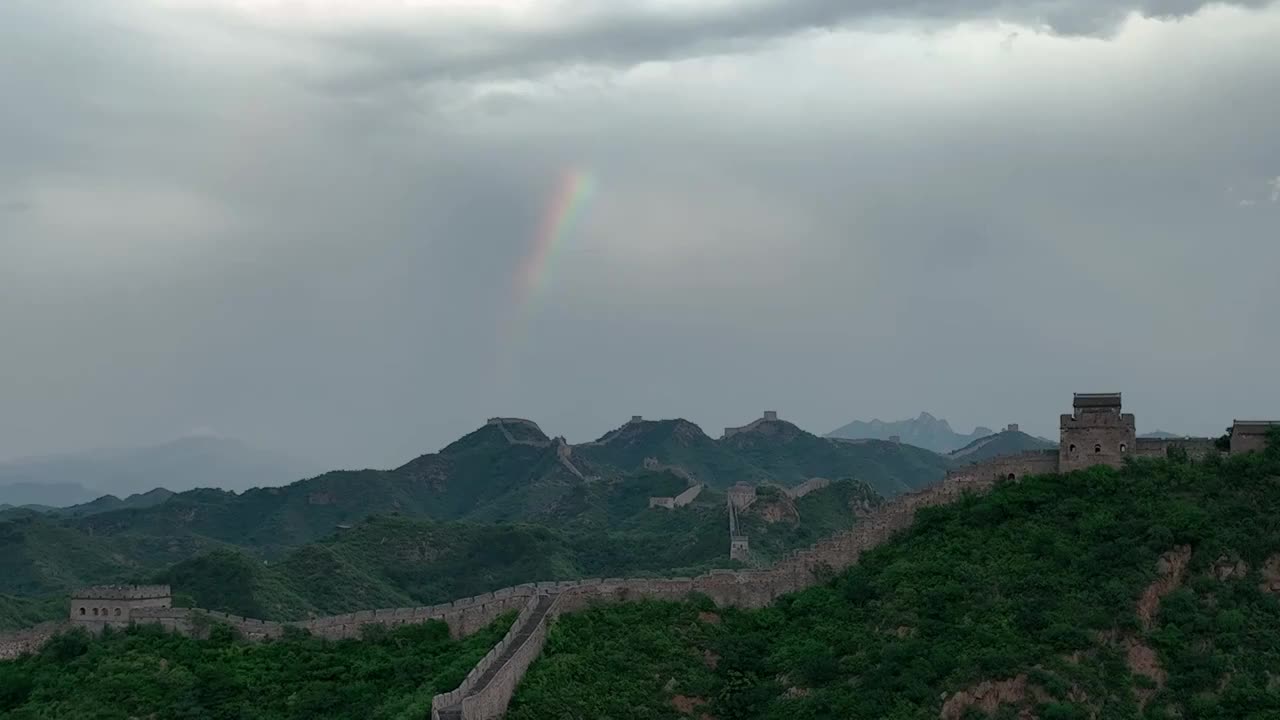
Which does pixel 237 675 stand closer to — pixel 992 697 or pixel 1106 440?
pixel 992 697

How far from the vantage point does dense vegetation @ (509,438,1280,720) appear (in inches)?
1852

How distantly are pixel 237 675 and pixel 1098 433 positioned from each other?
31.8 metres

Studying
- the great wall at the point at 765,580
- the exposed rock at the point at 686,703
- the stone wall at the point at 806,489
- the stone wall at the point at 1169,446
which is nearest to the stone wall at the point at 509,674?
the great wall at the point at 765,580

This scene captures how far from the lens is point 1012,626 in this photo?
4991 cm

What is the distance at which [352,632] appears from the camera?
5991 centimetres

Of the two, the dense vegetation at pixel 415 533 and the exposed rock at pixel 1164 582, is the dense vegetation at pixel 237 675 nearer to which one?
the exposed rock at pixel 1164 582

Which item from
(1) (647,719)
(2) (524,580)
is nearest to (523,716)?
(1) (647,719)

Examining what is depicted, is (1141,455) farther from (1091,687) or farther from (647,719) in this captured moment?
(647,719)

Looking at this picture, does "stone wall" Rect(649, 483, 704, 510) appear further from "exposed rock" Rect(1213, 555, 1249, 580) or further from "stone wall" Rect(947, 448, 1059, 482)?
"exposed rock" Rect(1213, 555, 1249, 580)

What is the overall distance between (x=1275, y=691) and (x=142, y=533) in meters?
137

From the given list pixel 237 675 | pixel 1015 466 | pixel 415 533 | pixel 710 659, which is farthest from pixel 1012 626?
pixel 415 533

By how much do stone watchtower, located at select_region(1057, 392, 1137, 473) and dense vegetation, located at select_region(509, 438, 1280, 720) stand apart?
884 millimetres

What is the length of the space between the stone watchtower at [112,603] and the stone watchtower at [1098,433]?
3537 cm

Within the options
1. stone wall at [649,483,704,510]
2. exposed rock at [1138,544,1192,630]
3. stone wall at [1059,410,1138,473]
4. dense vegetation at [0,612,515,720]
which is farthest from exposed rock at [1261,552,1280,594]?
stone wall at [649,483,704,510]
